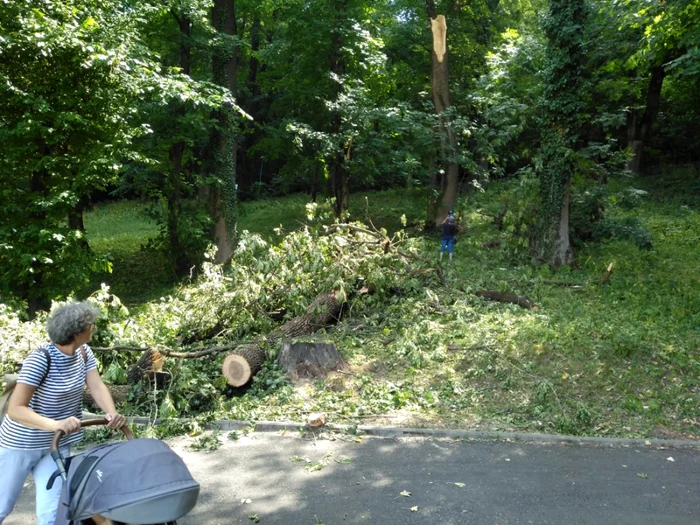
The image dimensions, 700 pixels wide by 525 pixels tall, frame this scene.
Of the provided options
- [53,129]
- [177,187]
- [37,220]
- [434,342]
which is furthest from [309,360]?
[177,187]

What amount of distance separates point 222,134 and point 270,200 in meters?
14.5

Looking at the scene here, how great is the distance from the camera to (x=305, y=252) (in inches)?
405

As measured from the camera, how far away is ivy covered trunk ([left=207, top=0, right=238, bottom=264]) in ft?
58.3

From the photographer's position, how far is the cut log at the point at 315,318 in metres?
9.31

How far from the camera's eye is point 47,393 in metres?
3.42

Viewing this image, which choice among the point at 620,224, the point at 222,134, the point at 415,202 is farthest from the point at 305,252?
the point at 415,202

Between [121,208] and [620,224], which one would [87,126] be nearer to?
[620,224]

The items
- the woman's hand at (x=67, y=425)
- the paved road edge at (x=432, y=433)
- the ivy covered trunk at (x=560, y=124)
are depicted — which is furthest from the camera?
the ivy covered trunk at (x=560, y=124)

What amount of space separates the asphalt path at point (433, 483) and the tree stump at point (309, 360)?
1.39 meters

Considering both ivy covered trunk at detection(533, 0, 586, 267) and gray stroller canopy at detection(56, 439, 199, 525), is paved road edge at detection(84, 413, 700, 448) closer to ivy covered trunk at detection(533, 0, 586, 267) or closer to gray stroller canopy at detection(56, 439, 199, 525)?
gray stroller canopy at detection(56, 439, 199, 525)

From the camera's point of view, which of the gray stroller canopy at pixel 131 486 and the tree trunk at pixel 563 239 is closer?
the gray stroller canopy at pixel 131 486

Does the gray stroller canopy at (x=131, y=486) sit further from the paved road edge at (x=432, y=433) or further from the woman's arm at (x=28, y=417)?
the paved road edge at (x=432, y=433)

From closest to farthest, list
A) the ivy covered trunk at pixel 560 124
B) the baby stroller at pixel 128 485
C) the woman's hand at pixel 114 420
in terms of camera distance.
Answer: the baby stroller at pixel 128 485 < the woman's hand at pixel 114 420 < the ivy covered trunk at pixel 560 124

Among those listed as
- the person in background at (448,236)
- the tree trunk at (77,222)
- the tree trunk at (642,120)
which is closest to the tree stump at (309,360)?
the tree trunk at (77,222)
